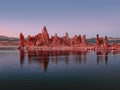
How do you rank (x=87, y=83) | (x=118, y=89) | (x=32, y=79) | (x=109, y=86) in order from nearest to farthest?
(x=118, y=89), (x=109, y=86), (x=87, y=83), (x=32, y=79)

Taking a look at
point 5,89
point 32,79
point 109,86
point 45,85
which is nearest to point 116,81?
point 109,86

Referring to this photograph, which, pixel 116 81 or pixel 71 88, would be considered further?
pixel 116 81

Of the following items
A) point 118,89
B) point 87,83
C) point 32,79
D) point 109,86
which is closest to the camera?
point 118,89

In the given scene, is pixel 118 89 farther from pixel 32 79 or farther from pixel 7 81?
pixel 7 81

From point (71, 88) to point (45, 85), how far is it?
4.81 meters

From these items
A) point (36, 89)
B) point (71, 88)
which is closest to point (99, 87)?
point (71, 88)

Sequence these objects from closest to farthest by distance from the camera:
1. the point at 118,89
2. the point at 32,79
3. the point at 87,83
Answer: the point at 118,89 < the point at 87,83 < the point at 32,79

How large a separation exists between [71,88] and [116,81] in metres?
9.70

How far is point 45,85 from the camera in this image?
35688 mm

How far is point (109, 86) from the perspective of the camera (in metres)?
34.2

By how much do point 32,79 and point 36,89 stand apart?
895cm

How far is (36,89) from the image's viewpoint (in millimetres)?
32375

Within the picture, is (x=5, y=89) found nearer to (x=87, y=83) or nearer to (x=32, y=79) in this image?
(x=32, y=79)

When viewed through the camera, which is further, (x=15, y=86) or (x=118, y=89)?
(x=15, y=86)
